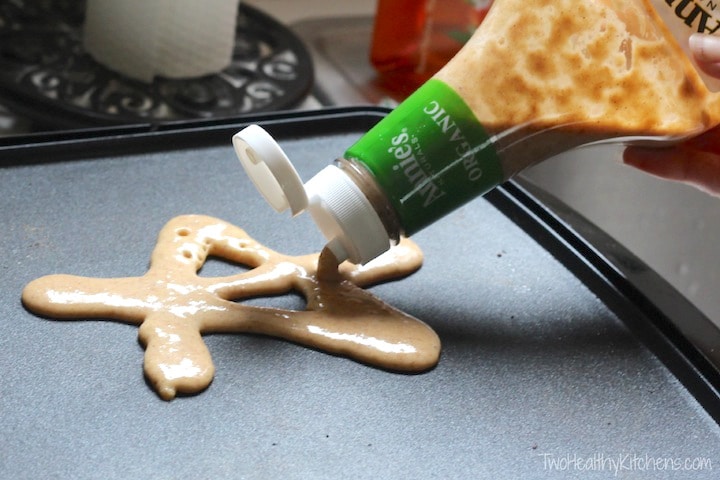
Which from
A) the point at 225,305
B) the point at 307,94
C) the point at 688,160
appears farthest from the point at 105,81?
the point at 688,160

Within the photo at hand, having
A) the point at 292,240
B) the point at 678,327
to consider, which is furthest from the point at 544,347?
the point at 292,240

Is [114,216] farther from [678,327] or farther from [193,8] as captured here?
[678,327]

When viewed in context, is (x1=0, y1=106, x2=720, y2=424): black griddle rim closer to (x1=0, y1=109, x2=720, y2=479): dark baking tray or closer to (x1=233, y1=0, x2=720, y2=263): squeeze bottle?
(x1=0, y1=109, x2=720, y2=479): dark baking tray

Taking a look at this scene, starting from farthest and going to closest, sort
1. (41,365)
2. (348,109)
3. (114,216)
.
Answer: (348,109) < (114,216) < (41,365)

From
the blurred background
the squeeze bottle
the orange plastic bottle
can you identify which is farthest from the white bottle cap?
the orange plastic bottle

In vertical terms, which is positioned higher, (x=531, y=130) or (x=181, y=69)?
(x=531, y=130)

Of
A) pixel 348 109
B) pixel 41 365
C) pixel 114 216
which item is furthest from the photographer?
pixel 348 109

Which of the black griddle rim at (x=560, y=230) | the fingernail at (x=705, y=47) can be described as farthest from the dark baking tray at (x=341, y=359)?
the fingernail at (x=705, y=47)
